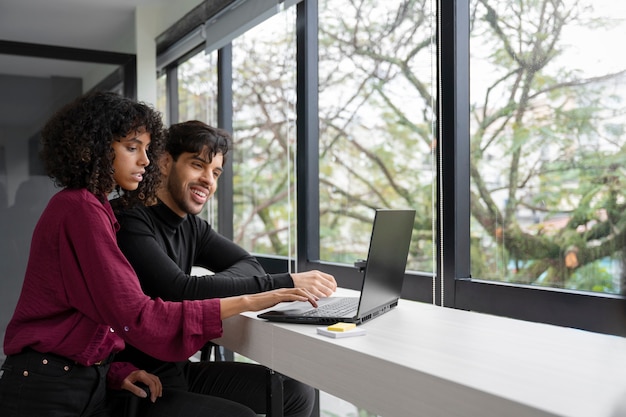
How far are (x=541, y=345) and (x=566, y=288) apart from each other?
485 millimetres

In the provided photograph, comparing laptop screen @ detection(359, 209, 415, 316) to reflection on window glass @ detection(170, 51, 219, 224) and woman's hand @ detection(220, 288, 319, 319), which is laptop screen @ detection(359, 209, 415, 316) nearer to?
woman's hand @ detection(220, 288, 319, 319)

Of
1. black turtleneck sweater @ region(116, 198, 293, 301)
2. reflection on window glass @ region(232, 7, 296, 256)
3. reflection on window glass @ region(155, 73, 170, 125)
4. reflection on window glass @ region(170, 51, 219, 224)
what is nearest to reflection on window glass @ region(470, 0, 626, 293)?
black turtleneck sweater @ region(116, 198, 293, 301)

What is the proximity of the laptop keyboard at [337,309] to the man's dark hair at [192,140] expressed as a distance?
0.72m

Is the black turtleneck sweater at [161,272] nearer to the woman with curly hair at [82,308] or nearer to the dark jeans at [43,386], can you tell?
the woman with curly hair at [82,308]

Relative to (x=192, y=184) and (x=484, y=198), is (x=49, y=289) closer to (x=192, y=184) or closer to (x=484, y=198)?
(x=192, y=184)

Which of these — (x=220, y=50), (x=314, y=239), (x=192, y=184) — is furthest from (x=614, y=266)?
(x=220, y=50)

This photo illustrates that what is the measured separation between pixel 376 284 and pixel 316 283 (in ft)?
0.91

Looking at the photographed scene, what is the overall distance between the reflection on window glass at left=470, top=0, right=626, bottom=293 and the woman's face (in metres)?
1.04

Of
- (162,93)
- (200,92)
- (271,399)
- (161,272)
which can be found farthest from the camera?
(162,93)

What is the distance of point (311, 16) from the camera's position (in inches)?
118

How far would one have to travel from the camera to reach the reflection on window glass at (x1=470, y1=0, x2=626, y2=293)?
1.69m

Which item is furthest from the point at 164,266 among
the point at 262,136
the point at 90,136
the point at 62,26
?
the point at 62,26

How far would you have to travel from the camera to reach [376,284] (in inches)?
65.4

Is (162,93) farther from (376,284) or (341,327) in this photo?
(341,327)
